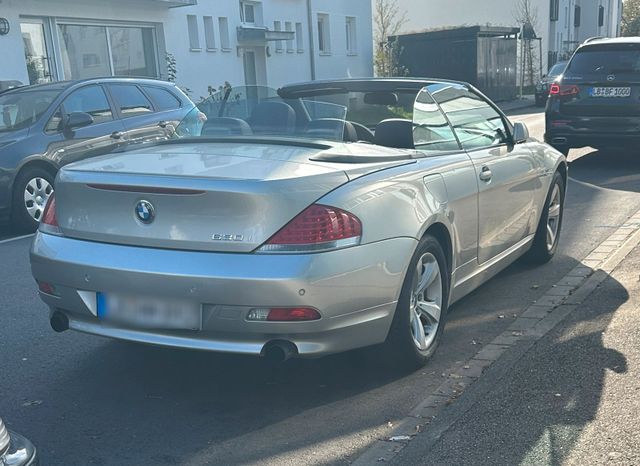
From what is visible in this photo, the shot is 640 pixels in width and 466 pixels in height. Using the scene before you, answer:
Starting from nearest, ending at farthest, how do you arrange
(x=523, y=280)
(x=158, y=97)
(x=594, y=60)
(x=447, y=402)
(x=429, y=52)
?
1. (x=447, y=402)
2. (x=523, y=280)
3. (x=158, y=97)
4. (x=594, y=60)
5. (x=429, y=52)

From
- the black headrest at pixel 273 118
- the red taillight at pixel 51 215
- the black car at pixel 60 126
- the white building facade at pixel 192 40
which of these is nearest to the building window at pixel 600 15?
the white building facade at pixel 192 40

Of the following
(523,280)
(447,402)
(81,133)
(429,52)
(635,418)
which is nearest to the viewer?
(635,418)

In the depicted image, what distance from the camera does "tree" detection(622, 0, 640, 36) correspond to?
8650cm

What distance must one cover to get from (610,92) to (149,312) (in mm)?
9669

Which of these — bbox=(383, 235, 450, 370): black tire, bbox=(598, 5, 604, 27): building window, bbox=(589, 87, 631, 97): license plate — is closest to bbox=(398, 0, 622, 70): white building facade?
bbox=(598, 5, 604, 27): building window

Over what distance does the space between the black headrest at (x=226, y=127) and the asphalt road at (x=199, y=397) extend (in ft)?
4.44

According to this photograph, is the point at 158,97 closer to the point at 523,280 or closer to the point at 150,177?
the point at 523,280

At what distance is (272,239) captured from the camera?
3473mm

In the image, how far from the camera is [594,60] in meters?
11.8

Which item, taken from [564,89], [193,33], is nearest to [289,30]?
[193,33]

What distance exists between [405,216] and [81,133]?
6460 mm

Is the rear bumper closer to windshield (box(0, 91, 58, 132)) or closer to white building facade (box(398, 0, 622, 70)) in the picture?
windshield (box(0, 91, 58, 132))

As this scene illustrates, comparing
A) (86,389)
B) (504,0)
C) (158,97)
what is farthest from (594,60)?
(504,0)

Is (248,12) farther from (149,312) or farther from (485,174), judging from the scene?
(149,312)
